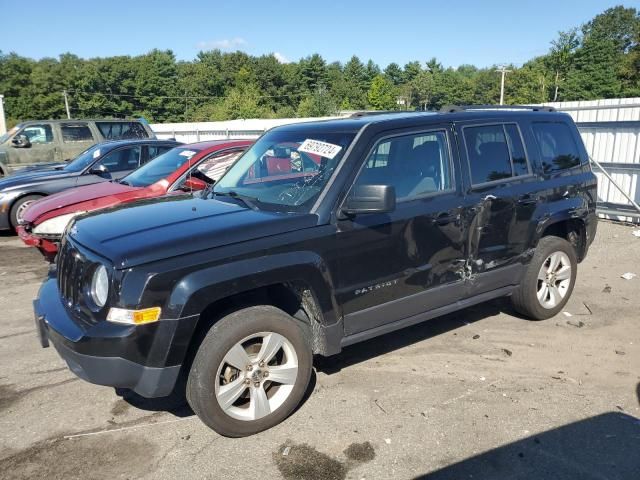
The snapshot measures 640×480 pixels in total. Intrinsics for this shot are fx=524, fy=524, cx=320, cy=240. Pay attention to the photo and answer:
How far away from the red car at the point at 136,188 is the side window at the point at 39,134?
7005 millimetres

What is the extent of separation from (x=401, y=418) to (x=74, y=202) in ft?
17.3

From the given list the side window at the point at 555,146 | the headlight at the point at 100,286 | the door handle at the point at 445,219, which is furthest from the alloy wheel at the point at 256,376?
the side window at the point at 555,146

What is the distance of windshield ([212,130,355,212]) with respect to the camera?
12.0 ft

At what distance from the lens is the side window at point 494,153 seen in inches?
169

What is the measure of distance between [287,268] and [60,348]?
57.5 inches

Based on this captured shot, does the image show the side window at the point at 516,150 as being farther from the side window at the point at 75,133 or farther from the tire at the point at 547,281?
the side window at the point at 75,133

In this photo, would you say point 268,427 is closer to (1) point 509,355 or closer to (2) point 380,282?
(2) point 380,282

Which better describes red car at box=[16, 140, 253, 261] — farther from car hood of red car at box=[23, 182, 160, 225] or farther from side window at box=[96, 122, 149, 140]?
side window at box=[96, 122, 149, 140]

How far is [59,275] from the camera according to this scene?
3.59 meters

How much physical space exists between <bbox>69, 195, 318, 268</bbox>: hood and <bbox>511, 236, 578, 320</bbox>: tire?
2.51 metres

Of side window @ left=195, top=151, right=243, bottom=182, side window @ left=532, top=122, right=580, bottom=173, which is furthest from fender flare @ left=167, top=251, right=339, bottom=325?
side window @ left=195, top=151, right=243, bottom=182

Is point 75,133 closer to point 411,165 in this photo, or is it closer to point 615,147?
point 411,165

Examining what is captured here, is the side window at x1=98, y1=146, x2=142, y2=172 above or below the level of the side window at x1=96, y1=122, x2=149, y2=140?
below

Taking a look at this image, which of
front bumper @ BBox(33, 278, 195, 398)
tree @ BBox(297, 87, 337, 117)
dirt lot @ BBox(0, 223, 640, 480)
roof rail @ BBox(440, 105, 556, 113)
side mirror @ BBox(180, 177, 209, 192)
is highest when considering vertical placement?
tree @ BBox(297, 87, 337, 117)
